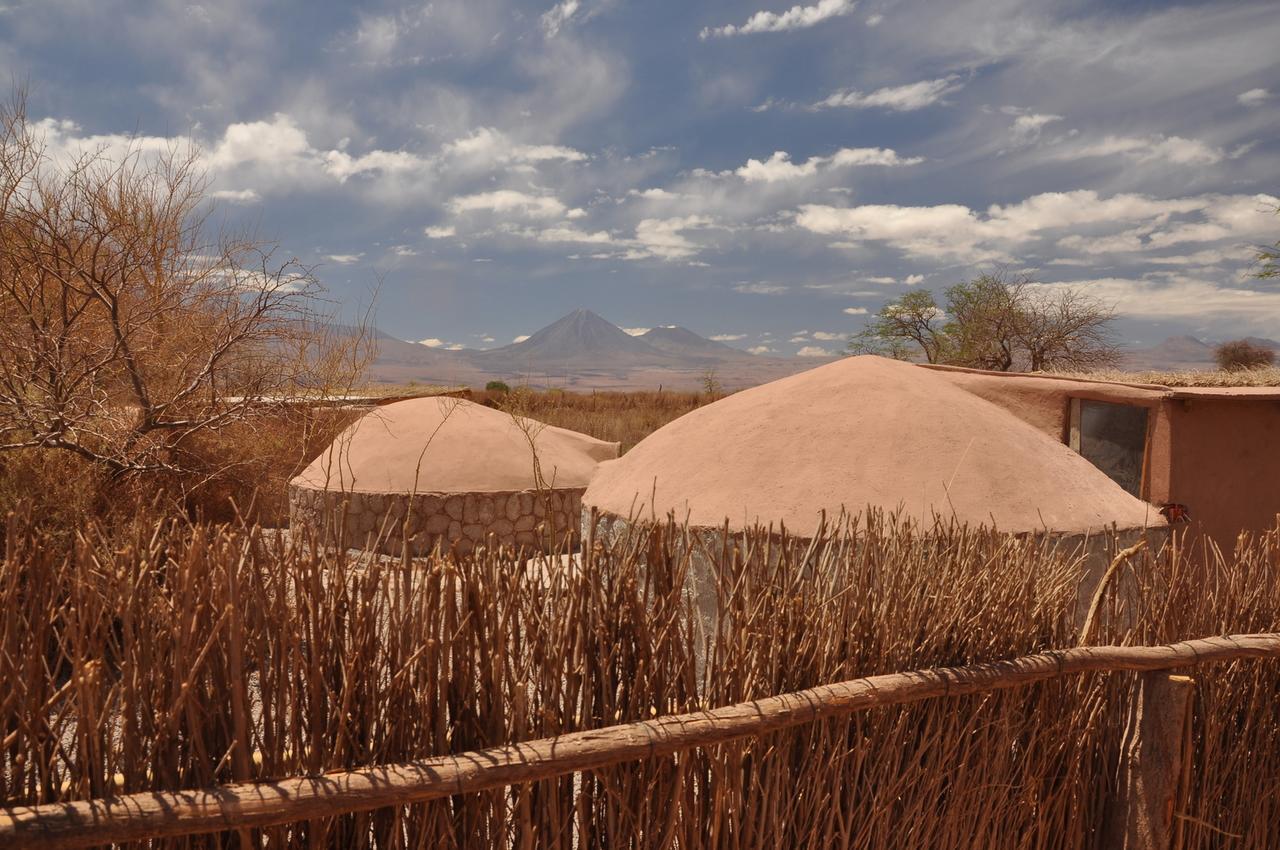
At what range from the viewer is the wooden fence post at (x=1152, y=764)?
3406mm

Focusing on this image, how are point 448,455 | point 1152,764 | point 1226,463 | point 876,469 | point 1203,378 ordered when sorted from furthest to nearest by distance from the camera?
point 448,455 → point 1203,378 → point 1226,463 → point 876,469 → point 1152,764

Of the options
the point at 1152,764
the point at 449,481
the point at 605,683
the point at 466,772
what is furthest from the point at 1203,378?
the point at 466,772

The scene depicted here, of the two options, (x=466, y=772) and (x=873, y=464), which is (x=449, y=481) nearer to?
(x=873, y=464)

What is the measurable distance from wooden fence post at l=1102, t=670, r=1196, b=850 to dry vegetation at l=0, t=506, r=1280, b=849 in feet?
0.30

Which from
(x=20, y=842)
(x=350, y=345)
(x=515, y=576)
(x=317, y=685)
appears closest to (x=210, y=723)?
(x=317, y=685)

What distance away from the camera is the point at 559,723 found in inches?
105

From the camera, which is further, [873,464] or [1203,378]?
[1203,378]

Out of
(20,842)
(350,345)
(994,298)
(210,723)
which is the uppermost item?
(994,298)

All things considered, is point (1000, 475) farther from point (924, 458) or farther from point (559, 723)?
point (559, 723)

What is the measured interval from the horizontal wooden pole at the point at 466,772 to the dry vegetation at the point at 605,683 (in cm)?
10

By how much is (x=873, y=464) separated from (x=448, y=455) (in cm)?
754

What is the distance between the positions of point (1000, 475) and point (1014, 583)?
4436mm

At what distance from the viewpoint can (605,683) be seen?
270 centimetres

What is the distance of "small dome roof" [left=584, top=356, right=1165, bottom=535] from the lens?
731cm
